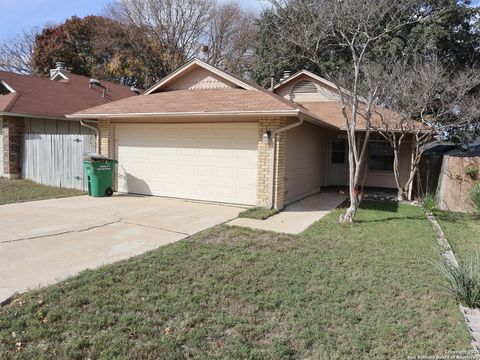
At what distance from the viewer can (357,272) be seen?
5.05 m

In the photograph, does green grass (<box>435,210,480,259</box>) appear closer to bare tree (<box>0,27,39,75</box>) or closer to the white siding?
the white siding

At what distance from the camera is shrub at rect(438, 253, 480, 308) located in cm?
412

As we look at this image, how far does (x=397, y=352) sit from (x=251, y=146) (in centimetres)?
700

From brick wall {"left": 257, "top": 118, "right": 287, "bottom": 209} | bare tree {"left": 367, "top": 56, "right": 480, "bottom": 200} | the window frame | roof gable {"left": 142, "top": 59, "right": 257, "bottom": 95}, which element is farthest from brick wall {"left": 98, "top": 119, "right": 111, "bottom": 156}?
the window frame

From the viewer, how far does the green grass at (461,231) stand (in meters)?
6.47

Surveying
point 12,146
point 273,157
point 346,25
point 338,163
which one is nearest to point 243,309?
point 273,157

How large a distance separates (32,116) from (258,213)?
10398mm

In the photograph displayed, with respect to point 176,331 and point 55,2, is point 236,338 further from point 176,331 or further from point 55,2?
point 55,2

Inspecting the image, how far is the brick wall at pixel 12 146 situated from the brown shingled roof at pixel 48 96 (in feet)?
1.84

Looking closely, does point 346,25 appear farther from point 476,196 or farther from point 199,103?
point 476,196

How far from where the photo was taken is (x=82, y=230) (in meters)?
6.90

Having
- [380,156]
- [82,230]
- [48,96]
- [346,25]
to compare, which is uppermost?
[346,25]

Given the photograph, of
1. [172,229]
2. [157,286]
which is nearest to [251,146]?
[172,229]

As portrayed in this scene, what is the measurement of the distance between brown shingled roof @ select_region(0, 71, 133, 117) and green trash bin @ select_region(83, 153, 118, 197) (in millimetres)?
5185
